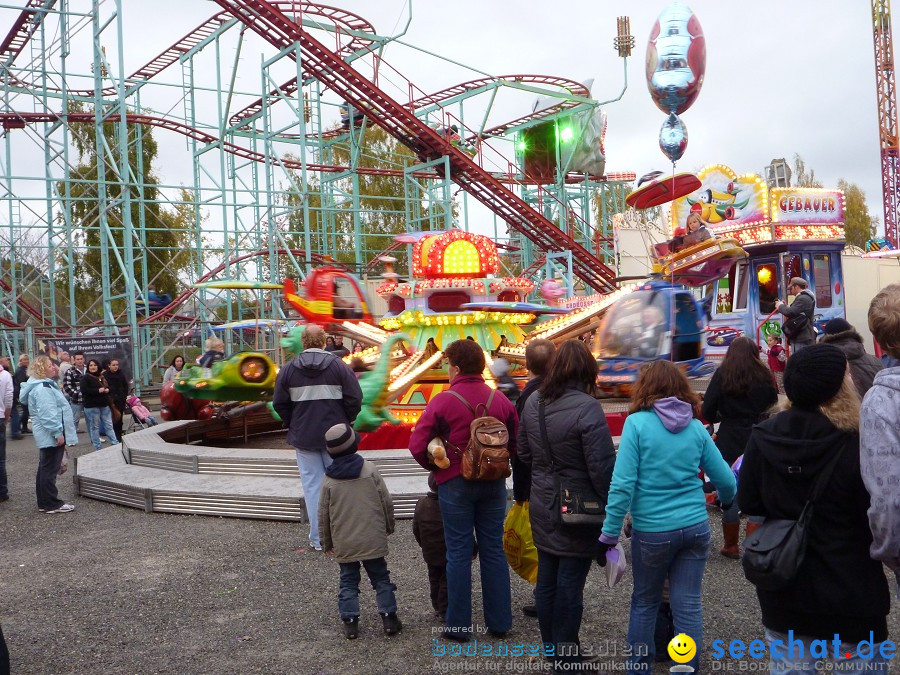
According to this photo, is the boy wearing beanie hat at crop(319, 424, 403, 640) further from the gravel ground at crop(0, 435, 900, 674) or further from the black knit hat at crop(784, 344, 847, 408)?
the black knit hat at crop(784, 344, 847, 408)

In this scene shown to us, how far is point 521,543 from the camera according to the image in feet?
14.8

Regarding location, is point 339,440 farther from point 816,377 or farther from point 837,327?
point 837,327

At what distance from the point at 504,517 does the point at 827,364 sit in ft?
7.40

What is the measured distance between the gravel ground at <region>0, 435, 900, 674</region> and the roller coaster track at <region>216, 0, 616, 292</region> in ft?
46.5

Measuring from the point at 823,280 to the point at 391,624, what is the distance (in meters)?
13.9

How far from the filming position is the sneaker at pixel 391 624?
15.0ft

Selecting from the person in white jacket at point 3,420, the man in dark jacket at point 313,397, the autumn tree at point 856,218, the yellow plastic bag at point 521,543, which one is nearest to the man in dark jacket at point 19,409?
the person in white jacket at point 3,420

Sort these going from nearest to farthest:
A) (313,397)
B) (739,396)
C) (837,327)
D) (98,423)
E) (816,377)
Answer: (816,377) → (739,396) → (837,327) → (313,397) → (98,423)

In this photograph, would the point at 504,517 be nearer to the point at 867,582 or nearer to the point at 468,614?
the point at 468,614

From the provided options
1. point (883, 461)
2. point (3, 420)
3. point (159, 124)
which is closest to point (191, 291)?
point (159, 124)

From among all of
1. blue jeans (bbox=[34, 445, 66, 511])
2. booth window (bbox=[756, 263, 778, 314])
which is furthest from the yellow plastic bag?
booth window (bbox=[756, 263, 778, 314])

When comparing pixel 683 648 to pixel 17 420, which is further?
pixel 17 420

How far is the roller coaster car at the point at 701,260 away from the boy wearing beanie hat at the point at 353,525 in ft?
24.2

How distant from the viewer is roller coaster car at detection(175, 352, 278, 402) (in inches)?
352
